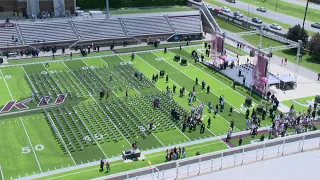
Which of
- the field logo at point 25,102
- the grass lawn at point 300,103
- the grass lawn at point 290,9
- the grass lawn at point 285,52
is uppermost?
the grass lawn at point 290,9

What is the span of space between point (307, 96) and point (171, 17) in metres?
28.5

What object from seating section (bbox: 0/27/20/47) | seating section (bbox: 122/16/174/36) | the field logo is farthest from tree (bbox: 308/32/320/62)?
seating section (bbox: 0/27/20/47)

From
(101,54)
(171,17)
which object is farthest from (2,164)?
(171,17)

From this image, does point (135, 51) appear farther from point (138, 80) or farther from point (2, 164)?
point (2, 164)

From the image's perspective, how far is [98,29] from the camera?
199ft

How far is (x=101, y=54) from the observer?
5516cm

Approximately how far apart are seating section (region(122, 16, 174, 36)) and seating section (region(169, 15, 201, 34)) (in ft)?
4.54

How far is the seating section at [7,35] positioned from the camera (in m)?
55.1

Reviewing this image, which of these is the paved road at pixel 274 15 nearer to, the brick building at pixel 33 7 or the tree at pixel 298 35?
the tree at pixel 298 35

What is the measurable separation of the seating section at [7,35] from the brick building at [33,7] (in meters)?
5.18

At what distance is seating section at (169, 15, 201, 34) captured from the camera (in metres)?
64.8

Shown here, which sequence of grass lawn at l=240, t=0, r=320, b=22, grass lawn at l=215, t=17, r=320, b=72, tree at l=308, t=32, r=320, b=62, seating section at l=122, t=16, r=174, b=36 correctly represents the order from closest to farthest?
1. grass lawn at l=215, t=17, r=320, b=72
2. tree at l=308, t=32, r=320, b=62
3. seating section at l=122, t=16, r=174, b=36
4. grass lawn at l=240, t=0, r=320, b=22

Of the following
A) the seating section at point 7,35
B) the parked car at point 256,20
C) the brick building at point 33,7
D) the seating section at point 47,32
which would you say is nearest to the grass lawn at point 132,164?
the seating section at point 7,35

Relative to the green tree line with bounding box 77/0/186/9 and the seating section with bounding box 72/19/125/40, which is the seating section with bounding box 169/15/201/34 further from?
the green tree line with bounding box 77/0/186/9
